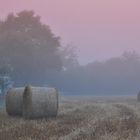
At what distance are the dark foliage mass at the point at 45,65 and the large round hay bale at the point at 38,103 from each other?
117 ft

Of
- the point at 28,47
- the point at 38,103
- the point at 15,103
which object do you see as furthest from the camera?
the point at 28,47

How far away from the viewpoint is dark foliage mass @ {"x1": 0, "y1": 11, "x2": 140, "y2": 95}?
67.4m

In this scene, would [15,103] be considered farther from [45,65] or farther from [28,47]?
[45,65]

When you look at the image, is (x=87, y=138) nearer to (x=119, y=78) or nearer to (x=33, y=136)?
→ (x=33, y=136)

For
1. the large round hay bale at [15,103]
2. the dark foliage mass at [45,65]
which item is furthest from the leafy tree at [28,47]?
the large round hay bale at [15,103]

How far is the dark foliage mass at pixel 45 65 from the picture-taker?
67375mm

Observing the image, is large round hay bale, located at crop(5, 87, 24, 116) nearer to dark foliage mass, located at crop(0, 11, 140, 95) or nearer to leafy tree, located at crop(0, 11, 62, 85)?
dark foliage mass, located at crop(0, 11, 140, 95)

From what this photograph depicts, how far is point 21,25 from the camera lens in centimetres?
7625

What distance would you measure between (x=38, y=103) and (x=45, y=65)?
55733 mm

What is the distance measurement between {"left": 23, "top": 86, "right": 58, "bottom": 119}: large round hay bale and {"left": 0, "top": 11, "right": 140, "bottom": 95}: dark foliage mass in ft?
117

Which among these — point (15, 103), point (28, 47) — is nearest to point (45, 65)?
point (28, 47)

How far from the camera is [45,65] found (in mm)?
73062

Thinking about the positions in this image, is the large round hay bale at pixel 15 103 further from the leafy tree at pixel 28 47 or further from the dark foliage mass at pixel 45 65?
the leafy tree at pixel 28 47

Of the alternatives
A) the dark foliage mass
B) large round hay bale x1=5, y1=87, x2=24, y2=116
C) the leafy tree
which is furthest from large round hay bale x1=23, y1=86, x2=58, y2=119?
the leafy tree
